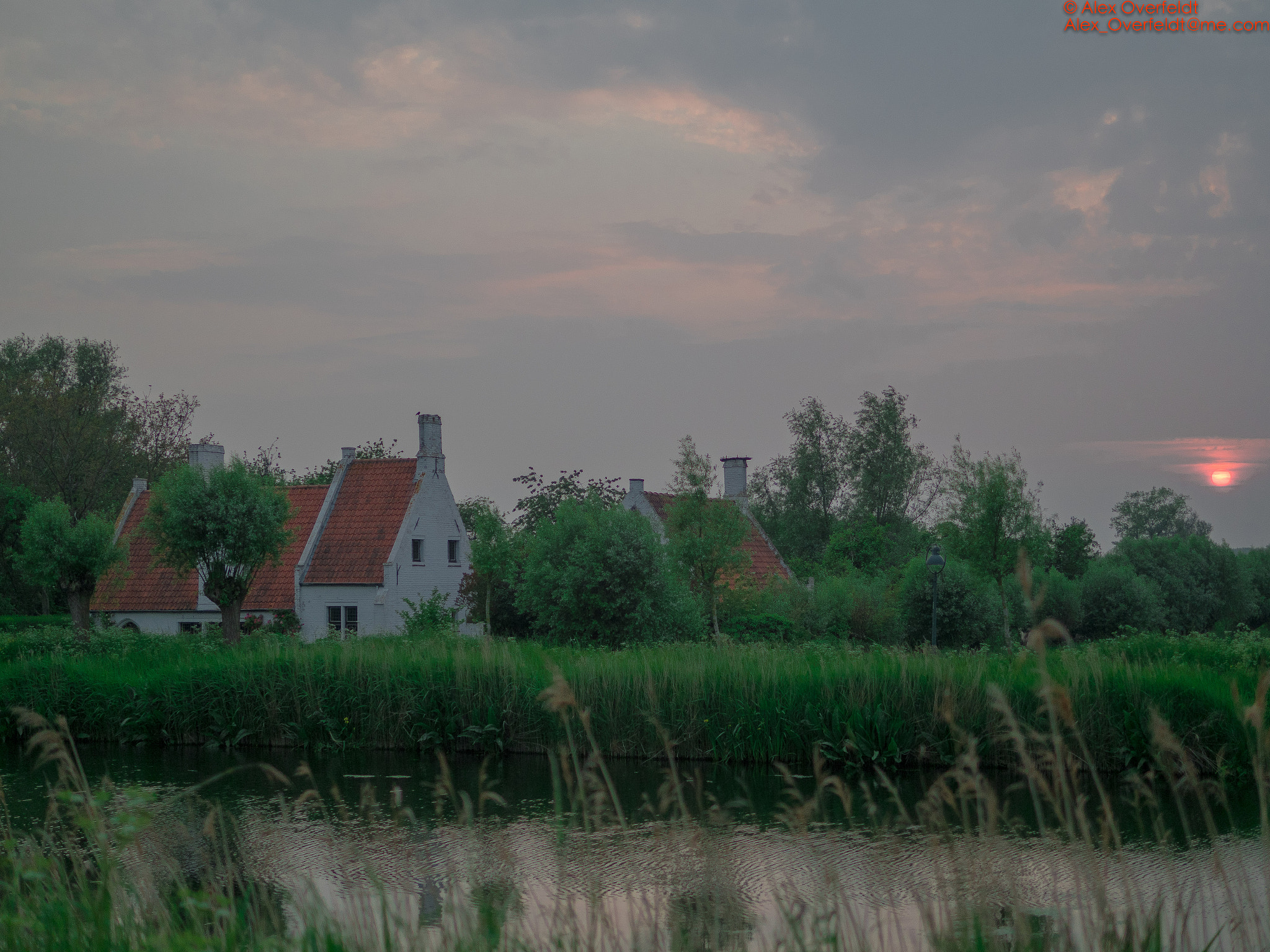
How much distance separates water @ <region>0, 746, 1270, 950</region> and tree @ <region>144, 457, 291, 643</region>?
14566 mm

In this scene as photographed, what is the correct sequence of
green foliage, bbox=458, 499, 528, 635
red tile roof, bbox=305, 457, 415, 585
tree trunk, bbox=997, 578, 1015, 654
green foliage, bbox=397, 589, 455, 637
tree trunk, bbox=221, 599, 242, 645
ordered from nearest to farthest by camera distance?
1. green foliage, bbox=397, 589, 455, 637
2. tree trunk, bbox=221, 599, 242, 645
3. tree trunk, bbox=997, 578, 1015, 654
4. green foliage, bbox=458, 499, 528, 635
5. red tile roof, bbox=305, 457, 415, 585

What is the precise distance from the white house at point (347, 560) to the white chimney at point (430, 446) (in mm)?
36

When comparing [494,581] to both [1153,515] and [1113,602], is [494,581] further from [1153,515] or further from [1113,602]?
[1153,515]

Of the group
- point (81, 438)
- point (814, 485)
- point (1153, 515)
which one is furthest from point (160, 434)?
point (1153, 515)

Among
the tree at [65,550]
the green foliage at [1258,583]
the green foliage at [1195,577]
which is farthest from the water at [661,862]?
the green foliage at [1258,583]

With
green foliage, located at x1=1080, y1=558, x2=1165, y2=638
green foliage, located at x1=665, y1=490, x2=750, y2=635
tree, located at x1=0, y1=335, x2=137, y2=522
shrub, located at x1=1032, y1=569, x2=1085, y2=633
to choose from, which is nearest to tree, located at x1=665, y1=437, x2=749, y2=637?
green foliage, located at x1=665, y1=490, x2=750, y2=635

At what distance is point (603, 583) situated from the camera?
23406mm

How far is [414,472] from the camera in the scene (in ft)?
131

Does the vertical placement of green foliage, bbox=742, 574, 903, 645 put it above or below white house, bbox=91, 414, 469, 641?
below

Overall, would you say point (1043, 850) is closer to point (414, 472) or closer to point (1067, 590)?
point (414, 472)

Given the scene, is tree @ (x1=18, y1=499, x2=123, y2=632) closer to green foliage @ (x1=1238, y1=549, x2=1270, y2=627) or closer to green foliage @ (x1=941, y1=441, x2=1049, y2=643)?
green foliage @ (x1=941, y1=441, x2=1049, y2=643)

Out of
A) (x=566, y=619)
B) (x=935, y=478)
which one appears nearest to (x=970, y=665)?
(x=566, y=619)

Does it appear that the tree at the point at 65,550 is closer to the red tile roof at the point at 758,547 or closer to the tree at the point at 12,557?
the tree at the point at 12,557

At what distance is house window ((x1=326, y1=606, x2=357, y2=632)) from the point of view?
122ft
